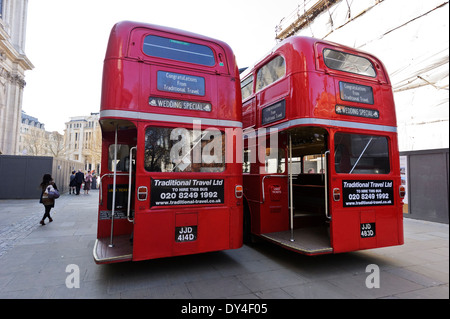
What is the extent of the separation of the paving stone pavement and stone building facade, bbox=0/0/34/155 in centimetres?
2476

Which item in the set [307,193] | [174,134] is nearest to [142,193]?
[174,134]

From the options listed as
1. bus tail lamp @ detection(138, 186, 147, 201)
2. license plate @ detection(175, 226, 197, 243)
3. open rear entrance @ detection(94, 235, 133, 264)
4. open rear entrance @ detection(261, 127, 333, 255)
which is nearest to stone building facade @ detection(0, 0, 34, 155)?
open rear entrance @ detection(94, 235, 133, 264)

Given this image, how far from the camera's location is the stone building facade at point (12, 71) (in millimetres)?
24156

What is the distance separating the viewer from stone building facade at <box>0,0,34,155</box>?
24156 mm

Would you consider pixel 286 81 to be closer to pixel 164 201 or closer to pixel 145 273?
pixel 164 201

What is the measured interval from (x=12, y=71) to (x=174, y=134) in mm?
29841

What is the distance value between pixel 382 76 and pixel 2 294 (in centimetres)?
691

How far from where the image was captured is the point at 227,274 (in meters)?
4.20

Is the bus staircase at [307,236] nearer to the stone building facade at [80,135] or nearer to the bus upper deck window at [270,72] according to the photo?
the bus upper deck window at [270,72]

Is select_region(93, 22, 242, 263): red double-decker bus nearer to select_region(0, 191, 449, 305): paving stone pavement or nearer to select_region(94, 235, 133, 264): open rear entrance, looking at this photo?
select_region(94, 235, 133, 264): open rear entrance

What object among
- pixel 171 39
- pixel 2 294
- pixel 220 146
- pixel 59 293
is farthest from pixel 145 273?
pixel 171 39

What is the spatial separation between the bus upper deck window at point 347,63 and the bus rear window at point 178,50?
6.70ft

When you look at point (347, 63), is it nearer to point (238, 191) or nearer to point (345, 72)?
point (345, 72)

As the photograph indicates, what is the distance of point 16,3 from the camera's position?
83.5 ft
